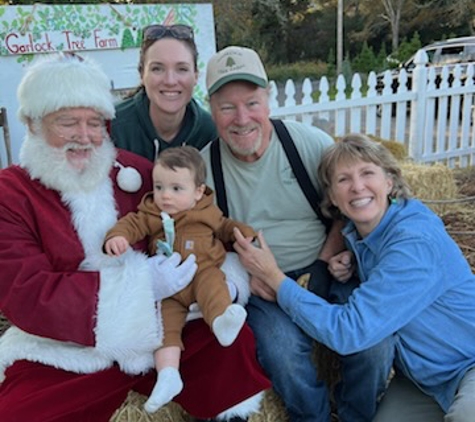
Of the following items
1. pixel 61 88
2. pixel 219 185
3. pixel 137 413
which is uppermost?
pixel 61 88

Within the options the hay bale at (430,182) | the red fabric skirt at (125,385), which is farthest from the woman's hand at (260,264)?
the hay bale at (430,182)

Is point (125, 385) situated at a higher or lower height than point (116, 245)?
lower

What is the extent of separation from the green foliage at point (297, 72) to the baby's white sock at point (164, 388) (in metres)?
23.2

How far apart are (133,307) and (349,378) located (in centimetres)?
95

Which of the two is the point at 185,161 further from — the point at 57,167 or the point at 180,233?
the point at 57,167

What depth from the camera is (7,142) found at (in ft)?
18.1

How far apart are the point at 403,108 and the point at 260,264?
564 centimetres

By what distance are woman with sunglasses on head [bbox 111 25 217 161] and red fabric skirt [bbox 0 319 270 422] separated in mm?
1181

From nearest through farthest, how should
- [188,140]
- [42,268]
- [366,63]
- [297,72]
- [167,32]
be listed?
[42,268] → [167,32] → [188,140] → [366,63] → [297,72]

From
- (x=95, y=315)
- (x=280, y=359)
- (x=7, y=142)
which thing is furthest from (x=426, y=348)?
(x=7, y=142)

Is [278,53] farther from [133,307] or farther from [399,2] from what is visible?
[133,307]

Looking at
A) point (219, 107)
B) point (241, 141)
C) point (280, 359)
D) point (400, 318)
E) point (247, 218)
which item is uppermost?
point (219, 107)

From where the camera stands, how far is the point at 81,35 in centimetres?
602

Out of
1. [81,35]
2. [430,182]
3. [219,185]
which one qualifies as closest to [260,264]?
[219,185]
